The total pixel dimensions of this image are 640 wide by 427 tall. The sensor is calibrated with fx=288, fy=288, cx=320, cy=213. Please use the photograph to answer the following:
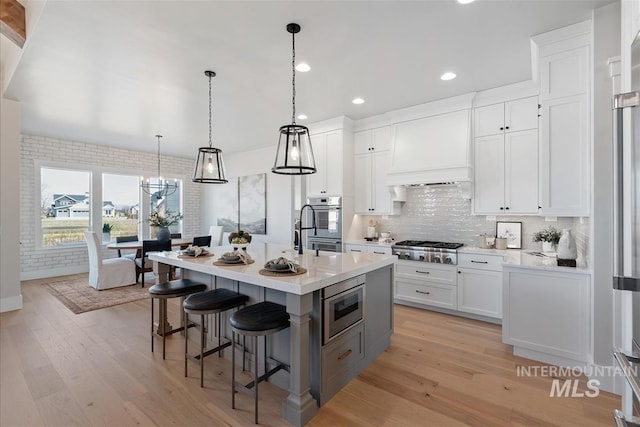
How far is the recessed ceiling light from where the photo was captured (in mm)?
3008

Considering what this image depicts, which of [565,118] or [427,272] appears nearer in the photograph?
[565,118]

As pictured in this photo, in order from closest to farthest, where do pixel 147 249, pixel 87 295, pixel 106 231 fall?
pixel 87 295 < pixel 147 249 < pixel 106 231

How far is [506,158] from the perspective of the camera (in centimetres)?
358

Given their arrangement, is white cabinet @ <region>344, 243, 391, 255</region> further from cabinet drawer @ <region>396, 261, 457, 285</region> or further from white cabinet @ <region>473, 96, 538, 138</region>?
white cabinet @ <region>473, 96, 538, 138</region>

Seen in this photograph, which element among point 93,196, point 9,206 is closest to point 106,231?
point 93,196

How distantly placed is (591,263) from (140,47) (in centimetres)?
436

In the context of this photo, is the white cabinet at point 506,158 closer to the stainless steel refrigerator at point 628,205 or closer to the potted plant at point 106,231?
the stainless steel refrigerator at point 628,205

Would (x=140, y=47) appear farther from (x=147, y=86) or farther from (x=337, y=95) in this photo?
(x=337, y=95)

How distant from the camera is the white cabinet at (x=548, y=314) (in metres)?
2.42

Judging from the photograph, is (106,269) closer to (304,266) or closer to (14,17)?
(14,17)

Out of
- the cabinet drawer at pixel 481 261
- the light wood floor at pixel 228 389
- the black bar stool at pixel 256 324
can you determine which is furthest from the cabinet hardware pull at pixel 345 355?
the cabinet drawer at pixel 481 261

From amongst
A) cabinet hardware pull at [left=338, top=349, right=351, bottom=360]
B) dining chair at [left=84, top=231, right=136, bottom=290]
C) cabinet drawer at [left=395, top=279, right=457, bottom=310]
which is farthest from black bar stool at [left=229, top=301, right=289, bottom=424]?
dining chair at [left=84, top=231, right=136, bottom=290]

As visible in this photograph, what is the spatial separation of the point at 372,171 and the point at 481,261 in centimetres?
207

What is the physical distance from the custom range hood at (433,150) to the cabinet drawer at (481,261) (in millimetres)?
996
